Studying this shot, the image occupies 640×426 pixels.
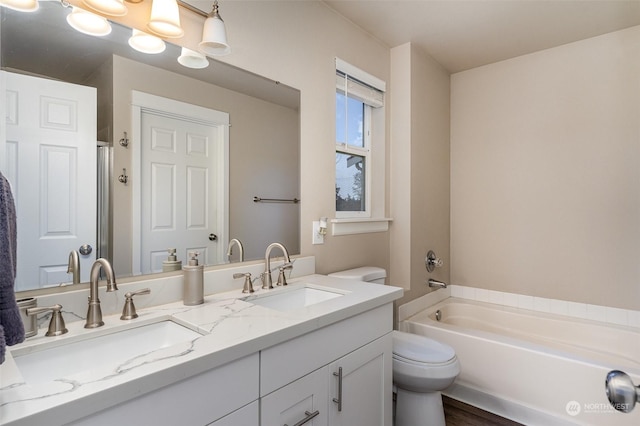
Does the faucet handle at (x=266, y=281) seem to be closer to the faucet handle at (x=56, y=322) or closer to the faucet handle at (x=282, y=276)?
the faucet handle at (x=282, y=276)

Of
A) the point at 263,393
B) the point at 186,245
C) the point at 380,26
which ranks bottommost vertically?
the point at 263,393

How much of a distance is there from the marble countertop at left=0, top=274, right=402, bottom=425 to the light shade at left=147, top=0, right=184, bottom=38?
0.99 meters

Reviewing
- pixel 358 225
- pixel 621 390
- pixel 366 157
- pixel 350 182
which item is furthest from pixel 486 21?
pixel 621 390

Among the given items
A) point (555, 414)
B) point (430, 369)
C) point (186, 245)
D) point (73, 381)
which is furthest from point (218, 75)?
point (555, 414)

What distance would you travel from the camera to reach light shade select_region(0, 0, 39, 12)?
937 mm

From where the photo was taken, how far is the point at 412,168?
243 centimetres

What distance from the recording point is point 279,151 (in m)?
1.73

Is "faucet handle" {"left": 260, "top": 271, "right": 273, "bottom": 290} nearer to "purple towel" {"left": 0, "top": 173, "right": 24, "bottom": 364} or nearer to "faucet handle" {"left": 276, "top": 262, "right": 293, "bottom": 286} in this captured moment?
"faucet handle" {"left": 276, "top": 262, "right": 293, "bottom": 286}

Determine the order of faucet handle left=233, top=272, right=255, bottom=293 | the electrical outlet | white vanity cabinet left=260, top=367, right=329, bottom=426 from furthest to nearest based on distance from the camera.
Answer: the electrical outlet < faucet handle left=233, top=272, right=255, bottom=293 < white vanity cabinet left=260, top=367, right=329, bottom=426

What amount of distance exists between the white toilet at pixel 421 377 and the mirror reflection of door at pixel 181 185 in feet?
3.55

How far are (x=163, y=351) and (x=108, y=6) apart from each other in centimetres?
108

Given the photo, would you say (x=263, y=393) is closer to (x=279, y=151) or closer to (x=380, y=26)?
(x=279, y=151)

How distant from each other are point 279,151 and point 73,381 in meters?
1.29
